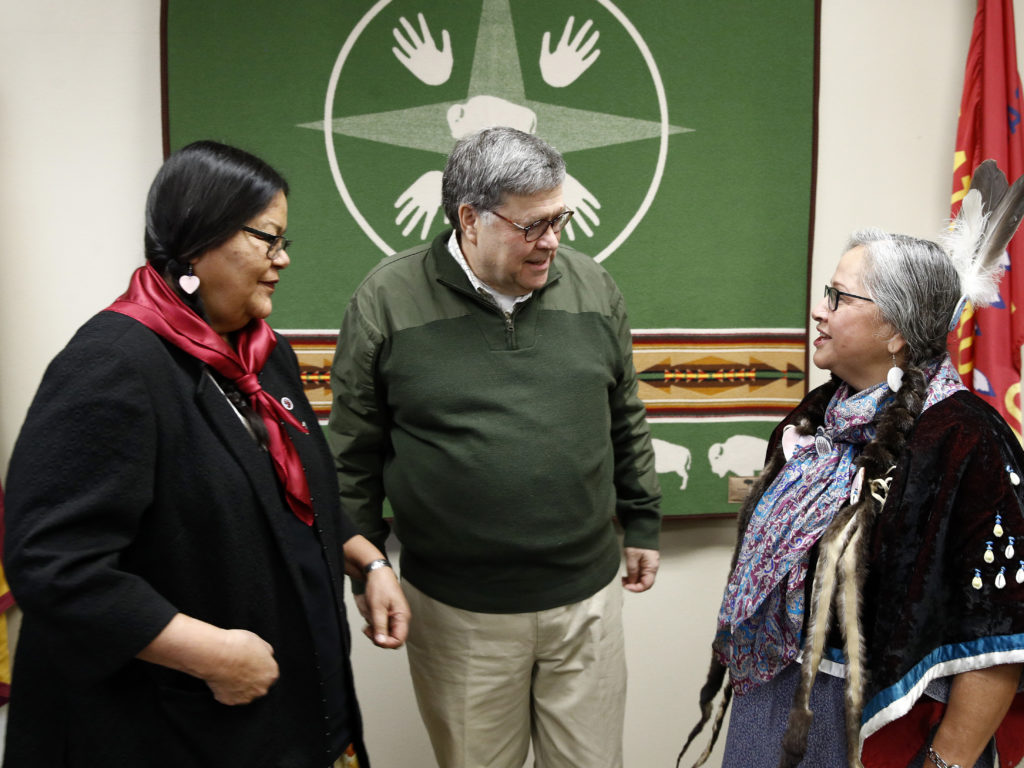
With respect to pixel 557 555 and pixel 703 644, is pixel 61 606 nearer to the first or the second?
pixel 557 555

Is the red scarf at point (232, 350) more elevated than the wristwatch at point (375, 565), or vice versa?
the red scarf at point (232, 350)

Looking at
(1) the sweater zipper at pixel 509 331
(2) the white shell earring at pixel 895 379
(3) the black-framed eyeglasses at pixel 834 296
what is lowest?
(2) the white shell earring at pixel 895 379

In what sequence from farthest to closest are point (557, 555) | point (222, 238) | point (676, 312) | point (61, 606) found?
point (676, 312) < point (557, 555) < point (222, 238) < point (61, 606)

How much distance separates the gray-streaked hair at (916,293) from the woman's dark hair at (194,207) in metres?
1.04

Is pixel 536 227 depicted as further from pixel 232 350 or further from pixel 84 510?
pixel 84 510

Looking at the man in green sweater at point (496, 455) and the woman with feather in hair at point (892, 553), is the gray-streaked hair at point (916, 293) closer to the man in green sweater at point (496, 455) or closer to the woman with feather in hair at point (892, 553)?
the woman with feather in hair at point (892, 553)

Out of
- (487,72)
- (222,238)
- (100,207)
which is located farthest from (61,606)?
(487,72)

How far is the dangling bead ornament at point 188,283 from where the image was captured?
3.76 feet

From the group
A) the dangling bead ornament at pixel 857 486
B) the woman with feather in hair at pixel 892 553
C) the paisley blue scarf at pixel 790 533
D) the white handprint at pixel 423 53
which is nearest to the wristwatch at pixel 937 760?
the woman with feather in hair at pixel 892 553

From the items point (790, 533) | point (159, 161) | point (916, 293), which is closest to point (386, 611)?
point (790, 533)

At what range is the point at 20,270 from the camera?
2.19 meters

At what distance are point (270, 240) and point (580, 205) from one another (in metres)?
1.24

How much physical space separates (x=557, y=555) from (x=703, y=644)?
1069 mm

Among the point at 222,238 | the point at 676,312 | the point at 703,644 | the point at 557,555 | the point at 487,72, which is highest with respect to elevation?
the point at 487,72
